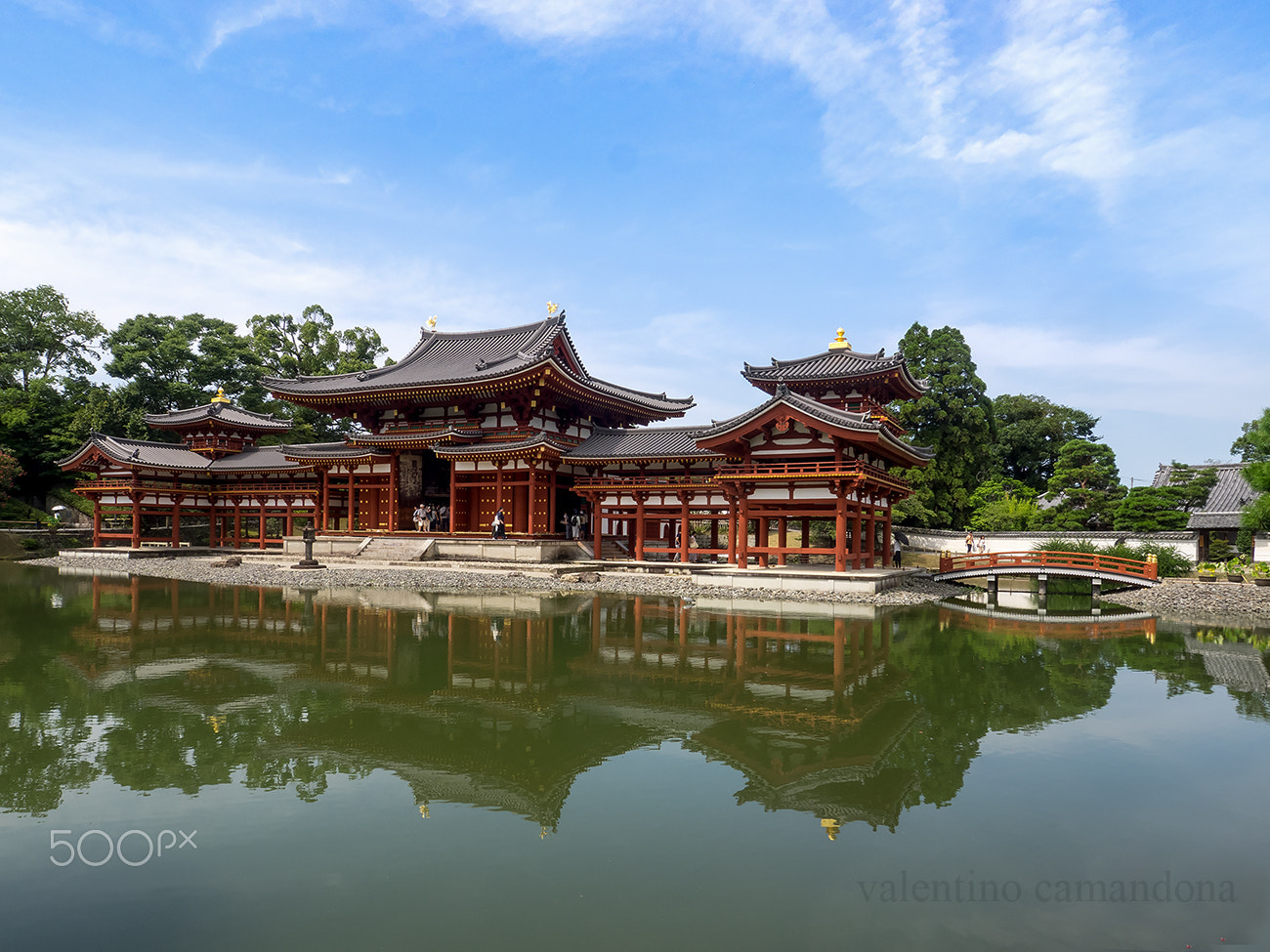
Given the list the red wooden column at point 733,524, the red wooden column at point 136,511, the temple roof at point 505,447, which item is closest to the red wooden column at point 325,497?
the temple roof at point 505,447

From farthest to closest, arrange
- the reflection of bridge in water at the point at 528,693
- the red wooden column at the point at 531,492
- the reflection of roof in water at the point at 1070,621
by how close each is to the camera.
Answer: the red wooden column at the point at 531,492 → the reflection of roof in water at the point at 1070,621 → the reflection of bridge in water at the point at 528,693

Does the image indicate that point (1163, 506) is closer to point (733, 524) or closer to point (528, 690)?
point (733, 524)

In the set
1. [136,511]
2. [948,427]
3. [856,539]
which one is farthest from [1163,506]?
[136,511]

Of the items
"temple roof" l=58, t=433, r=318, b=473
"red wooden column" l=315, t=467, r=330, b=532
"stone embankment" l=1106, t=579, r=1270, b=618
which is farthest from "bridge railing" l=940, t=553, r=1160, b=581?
"temple roof" l=58, t=433, r=318, b=473

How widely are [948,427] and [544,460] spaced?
2310cm

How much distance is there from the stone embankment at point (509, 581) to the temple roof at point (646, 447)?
483 centimetres

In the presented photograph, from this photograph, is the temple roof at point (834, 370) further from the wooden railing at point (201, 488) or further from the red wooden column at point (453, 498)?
the wooden railing at point (201, 488)

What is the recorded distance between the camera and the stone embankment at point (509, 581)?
21344 millimetres

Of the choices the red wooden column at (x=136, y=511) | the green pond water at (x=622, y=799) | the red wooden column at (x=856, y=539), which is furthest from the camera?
the red wooden column at (x=136, y=511)

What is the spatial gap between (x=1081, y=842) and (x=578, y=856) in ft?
13.5

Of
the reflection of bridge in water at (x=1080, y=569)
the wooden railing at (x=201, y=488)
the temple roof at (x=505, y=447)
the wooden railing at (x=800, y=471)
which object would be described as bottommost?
the reflection of bridge in water at (x=1080, y=569)

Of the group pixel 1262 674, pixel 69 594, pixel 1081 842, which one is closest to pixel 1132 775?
pixel 1081 842

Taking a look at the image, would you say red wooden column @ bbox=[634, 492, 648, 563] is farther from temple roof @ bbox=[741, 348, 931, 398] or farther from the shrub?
the shrub

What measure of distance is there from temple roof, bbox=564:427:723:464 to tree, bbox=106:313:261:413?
125 feet
